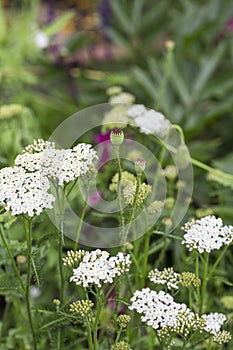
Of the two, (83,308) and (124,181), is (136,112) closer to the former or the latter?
(124,181)

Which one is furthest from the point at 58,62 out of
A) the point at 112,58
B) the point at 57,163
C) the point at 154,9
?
the point at 57,163

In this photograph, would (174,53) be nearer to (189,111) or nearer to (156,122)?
(189,111)

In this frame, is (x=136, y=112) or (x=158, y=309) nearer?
(x=158, y=309)

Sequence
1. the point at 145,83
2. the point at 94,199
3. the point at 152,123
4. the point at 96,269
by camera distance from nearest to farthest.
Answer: the point at 96,269, the point at 152,123, the point at 94,199, the point at 145,83

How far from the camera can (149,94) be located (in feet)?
4.84

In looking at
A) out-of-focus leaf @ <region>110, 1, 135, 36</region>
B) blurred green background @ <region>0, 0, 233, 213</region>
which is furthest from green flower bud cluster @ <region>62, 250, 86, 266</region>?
out-of-focus leaf @ <region>110, 1, 135, 36</region>

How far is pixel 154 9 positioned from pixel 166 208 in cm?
83

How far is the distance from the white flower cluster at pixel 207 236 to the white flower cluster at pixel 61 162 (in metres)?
0.12

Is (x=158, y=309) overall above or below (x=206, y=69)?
below

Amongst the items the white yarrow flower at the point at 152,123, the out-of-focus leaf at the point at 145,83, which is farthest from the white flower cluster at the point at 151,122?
the out-of-focus leaf at the point at 145,83

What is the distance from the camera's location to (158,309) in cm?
64

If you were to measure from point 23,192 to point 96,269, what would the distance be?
0.35ft

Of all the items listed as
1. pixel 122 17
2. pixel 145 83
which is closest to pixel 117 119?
pixel 145 83

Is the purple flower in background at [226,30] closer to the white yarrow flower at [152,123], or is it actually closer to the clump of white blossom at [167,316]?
the white yarrow flower at [152,123]
